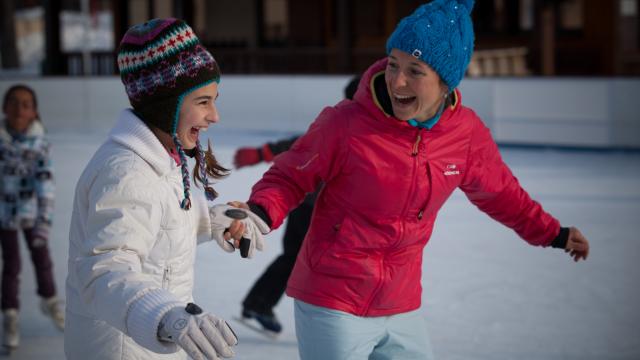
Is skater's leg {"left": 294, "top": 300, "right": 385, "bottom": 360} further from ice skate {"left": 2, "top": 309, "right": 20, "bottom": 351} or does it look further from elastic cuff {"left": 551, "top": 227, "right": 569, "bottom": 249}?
ice skate {"left": 2, "top": 309, "right": 20, "bottom": 351}

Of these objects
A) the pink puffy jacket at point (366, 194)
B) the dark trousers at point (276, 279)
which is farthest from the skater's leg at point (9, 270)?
the pink puffy jacket at point (366, 194)

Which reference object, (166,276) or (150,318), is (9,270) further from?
(150,318)

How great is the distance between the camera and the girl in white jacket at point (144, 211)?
1.70m

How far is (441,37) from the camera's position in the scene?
2352mm

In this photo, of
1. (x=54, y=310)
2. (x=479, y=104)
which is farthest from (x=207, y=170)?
(x=479, y=104)

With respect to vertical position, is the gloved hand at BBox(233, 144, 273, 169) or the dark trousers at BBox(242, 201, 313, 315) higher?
the gloved hand at BBox(233, 144, 273, 169)

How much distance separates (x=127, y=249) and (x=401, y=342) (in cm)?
85

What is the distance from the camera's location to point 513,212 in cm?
266

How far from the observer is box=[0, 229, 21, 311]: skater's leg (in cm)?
417

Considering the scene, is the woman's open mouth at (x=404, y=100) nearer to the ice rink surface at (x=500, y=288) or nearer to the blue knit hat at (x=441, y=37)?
the blue knit hat at (x=441, y=37)

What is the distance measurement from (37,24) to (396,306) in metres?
39.2

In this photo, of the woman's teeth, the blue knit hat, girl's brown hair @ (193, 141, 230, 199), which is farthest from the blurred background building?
girl's brown hair @ (193, 141, 230, 199)

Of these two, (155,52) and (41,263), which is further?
(41,263)

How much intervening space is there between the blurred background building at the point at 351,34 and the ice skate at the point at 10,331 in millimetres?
11965
